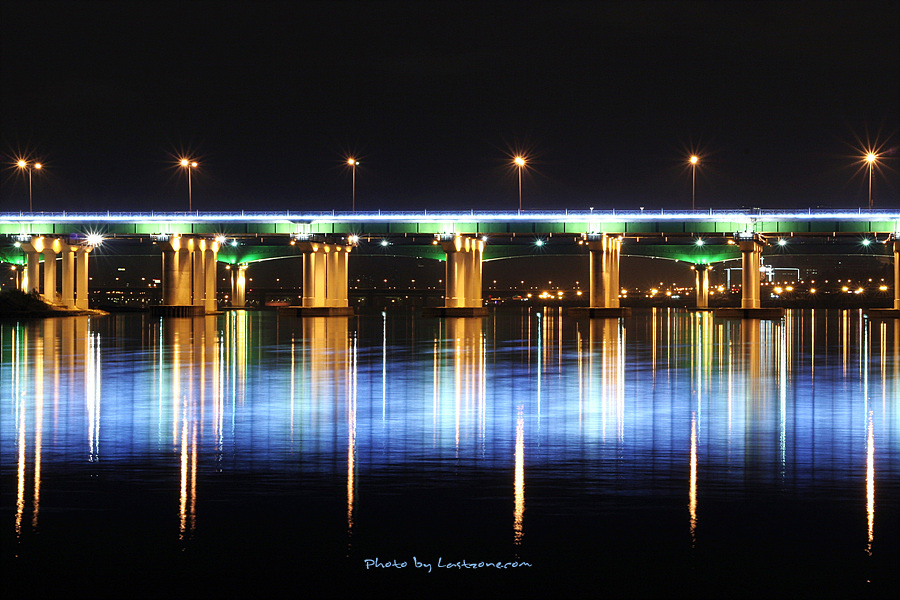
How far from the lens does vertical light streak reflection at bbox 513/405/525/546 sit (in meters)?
Answer: 11.3

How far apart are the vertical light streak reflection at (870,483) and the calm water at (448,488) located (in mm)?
54

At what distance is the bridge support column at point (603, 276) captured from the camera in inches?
4542

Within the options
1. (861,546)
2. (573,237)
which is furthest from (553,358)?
(573,237)

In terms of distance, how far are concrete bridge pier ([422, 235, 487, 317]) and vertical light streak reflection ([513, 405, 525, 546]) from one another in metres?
98.2

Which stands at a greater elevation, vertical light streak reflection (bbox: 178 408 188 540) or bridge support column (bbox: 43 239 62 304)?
bridge support column (bbox: 43 239 62 304)

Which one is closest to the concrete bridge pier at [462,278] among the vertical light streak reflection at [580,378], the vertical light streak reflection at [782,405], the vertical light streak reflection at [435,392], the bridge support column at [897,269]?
the bridge support column at [897,269]

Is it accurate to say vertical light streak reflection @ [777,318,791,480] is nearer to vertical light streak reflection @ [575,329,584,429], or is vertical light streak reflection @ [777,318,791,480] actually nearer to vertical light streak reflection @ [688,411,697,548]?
vertical light streak reflection @ [688,411,697,548]

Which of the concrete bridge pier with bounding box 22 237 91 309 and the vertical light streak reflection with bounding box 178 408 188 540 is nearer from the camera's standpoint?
the vertical light streak reflection with bounding box 178 408 188 540

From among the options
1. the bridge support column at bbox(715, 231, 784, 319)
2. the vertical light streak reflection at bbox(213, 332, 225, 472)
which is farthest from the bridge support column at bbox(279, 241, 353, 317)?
the vertical light streak reflection at bbox(213, 332, 225, 472)

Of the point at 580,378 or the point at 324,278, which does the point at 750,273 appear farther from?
the point at 580,378

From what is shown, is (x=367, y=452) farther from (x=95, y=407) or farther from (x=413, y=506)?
(x=95, y=407)

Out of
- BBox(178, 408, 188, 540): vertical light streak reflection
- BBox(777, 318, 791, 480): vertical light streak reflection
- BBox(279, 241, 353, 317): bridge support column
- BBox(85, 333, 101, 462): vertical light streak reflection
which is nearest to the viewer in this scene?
BBox(178, 408, 188, 540): vertical light streak reflection

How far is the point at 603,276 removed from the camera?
384 feet

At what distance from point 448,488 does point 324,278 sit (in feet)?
371
